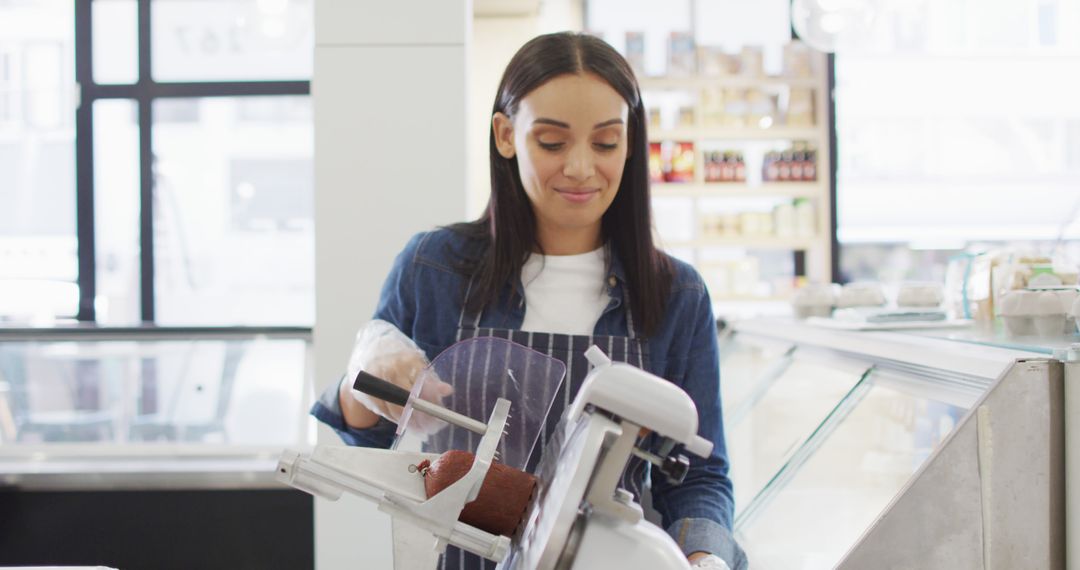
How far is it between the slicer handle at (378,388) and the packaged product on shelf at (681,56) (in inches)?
186

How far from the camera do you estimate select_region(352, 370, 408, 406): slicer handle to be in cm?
88

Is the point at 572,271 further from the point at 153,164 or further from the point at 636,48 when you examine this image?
the point at 153,164

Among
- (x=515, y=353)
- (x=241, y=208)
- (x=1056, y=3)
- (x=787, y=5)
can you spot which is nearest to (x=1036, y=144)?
(x=1056, y=3)

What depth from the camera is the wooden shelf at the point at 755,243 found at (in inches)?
211

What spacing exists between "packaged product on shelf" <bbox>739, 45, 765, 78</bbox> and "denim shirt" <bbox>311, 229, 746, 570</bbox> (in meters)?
4.19

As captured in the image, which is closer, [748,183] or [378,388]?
[378,388]

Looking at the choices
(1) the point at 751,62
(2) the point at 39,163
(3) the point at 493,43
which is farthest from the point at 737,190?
(2) the point at 39,163

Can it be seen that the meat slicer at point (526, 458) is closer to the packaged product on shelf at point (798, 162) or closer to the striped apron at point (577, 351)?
the striped apron at point (577, 351)

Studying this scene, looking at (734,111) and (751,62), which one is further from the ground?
(751,62)

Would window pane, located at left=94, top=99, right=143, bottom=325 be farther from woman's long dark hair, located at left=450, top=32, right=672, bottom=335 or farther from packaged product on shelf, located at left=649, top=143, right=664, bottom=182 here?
woman's long dark hair, located at left=450, top=32, right=672, bottom=335

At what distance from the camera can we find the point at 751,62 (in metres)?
5.32

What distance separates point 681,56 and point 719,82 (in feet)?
0.93

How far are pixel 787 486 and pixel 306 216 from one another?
4523mm

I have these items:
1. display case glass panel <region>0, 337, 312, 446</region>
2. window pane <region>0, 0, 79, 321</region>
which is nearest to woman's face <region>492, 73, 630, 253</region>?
display case glass panel <region>0, 337, 312, 446</region>
